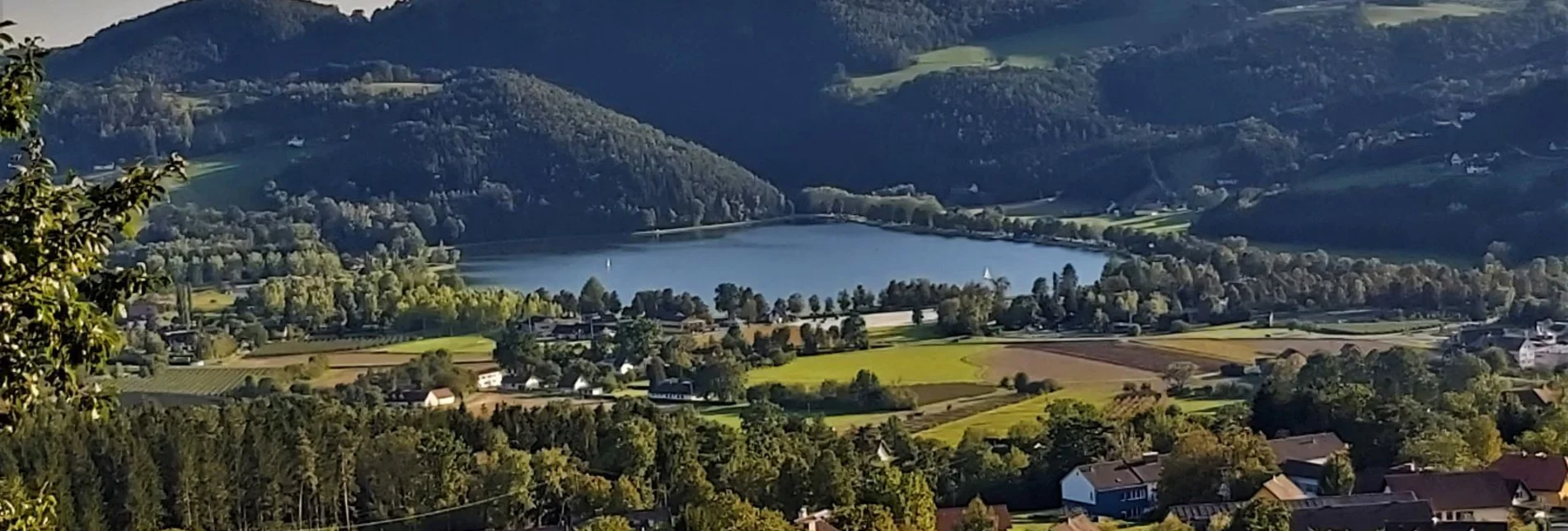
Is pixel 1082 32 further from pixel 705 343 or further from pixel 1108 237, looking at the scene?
pixel 705 343

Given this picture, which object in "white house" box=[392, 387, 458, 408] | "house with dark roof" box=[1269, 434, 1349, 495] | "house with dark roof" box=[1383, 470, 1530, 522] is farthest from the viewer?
"white house" box=[392, 387, 458, 408]

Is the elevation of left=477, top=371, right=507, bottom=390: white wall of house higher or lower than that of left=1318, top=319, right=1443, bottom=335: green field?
lower

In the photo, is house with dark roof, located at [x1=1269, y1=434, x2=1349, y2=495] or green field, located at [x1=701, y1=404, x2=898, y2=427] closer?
house with dark roof, located at [x1=1269, y1=434, x2=1349, y2=495]

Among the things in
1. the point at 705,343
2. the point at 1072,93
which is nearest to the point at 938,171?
the point at 1072,93

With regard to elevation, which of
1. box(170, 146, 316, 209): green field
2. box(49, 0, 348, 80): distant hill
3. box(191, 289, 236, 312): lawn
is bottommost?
box(191, 289, 236, 312): lawn

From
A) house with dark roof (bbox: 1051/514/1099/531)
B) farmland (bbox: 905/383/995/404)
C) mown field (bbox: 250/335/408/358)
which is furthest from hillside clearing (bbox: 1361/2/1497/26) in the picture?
house with dark roof (bbox: 1051/514/1099/531)

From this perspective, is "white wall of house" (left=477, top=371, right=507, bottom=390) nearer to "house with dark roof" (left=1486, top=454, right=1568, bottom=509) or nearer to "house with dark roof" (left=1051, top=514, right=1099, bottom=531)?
"house with dark roof" (left=1051, top=514, right=1099, bottom=531)
